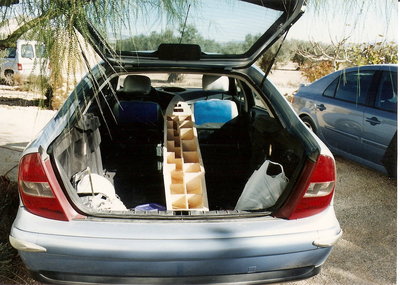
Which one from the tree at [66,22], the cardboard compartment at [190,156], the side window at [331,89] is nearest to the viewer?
the tree at [66,22]

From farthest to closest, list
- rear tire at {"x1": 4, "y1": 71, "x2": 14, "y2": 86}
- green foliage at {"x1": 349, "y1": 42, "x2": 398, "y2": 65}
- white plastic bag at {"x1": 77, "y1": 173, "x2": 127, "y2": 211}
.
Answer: rear tire at {"x1": 4, "y1": 71, "x2": 14, "y2": 86} < white plastic bag at {"x1": 77, "y1": 173, "x2": 127, "y2": 211} < green foliage at {"x1": 349, "y1": 42, "x2": 398, "y2": 65}

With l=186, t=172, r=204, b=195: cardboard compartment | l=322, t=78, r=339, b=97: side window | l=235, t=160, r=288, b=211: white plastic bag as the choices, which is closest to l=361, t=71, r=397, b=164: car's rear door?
l=322, t=78, r=339, b=97: side window

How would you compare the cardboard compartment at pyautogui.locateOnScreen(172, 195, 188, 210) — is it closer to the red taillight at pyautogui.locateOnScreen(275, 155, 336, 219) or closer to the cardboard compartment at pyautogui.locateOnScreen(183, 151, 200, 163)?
the cardboard compartment at pyautogui.locateOnScreen(183, 151, 200, 163)

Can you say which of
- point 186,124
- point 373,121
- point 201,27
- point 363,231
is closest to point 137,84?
point 186,124

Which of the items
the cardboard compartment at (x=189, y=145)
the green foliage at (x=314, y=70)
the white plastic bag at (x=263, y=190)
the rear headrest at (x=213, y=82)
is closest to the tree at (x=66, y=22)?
the white plastic bag at (x=263, y=190)

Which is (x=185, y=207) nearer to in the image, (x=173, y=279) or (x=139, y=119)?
(x=173, y=279)

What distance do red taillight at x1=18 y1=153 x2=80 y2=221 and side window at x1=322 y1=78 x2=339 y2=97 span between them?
403 centimetres

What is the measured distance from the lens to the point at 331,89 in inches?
199

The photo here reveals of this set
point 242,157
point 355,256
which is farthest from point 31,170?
point 355,256

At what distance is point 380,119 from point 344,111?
2.03 feet

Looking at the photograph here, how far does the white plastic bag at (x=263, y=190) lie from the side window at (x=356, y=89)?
7.35 ft

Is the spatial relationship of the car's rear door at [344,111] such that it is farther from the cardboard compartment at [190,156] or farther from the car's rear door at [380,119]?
the cardboard compartment at [190,156]

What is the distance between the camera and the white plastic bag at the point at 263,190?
229cm

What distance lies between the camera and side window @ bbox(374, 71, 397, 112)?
4.11m
